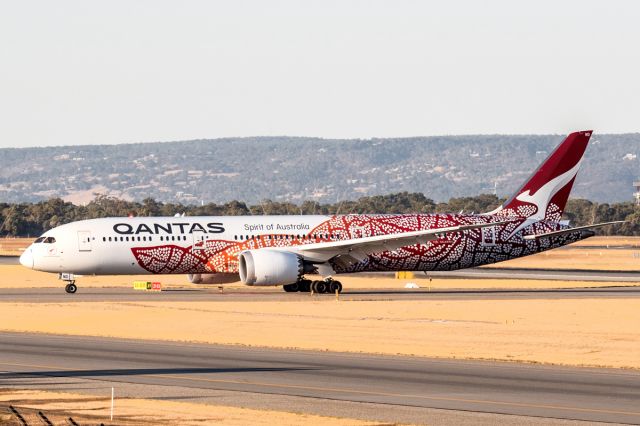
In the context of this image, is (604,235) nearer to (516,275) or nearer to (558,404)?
(516,275)

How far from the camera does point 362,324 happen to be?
156 feet

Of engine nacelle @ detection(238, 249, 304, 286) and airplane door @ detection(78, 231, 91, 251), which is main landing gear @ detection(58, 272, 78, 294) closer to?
airplane door @ detection(78, 231, 91, 251)

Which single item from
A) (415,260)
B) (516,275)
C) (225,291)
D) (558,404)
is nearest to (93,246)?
(225,291)

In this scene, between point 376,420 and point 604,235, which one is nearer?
point 376,420

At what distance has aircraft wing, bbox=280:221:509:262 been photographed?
6431cm

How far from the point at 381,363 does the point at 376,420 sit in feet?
34.9

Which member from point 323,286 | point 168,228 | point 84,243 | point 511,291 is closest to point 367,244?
point 323,286

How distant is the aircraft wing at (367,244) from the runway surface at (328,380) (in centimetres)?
2492

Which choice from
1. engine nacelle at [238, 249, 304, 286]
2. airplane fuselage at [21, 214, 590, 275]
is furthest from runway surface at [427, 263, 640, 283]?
engine nacelle at [238, 249, 304, 286]

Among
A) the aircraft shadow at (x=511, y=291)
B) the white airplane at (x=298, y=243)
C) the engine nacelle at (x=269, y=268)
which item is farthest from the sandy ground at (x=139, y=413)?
the aircraft shadow at (x=511, y=291)

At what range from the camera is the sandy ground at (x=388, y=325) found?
39594 mm

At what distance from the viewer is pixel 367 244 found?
6488 centimetres

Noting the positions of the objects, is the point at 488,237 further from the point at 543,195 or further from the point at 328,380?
the point at 328,380

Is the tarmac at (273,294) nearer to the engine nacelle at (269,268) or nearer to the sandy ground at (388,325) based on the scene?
the engine nacelle at (269,268)
